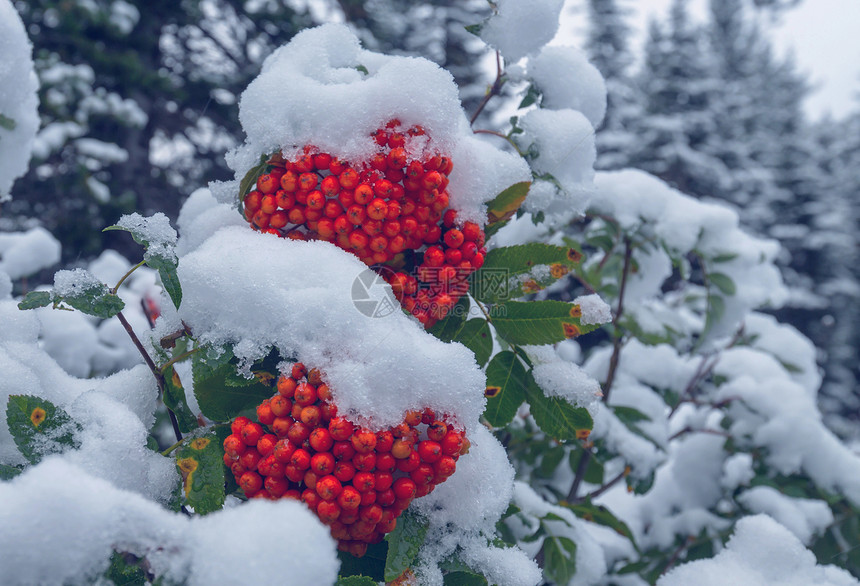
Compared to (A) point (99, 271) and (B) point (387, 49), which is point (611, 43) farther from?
(A) point (99, 271)

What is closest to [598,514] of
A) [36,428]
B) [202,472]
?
[202,472]

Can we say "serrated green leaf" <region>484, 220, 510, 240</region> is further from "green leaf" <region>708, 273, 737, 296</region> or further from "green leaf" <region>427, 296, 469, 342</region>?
"green leaf" <region>708, 273, 737, 296</region>

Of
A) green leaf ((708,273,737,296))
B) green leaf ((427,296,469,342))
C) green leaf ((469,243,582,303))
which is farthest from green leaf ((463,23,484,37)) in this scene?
green leaf ((708,273,737,296))

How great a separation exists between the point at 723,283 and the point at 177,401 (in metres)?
2.09

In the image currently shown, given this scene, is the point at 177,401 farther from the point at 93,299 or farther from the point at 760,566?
the point at 760,566

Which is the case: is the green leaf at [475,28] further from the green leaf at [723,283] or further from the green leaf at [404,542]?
the green leaf at [723,283]

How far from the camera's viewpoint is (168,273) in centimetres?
95

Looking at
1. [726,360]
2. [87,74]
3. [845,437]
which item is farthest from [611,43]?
[726,360]

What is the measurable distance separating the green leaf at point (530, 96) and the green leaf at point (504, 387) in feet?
2.23

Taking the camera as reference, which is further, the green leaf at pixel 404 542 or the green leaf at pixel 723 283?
the green leaf at pixel 723 283

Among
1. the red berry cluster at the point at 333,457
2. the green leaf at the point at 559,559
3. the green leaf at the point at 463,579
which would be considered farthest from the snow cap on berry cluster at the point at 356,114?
the green leaf at the point at 559,559

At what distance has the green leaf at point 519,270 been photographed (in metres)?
1.19

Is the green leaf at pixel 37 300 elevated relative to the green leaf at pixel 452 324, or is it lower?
elevated

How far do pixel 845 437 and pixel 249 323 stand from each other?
1304 cm
